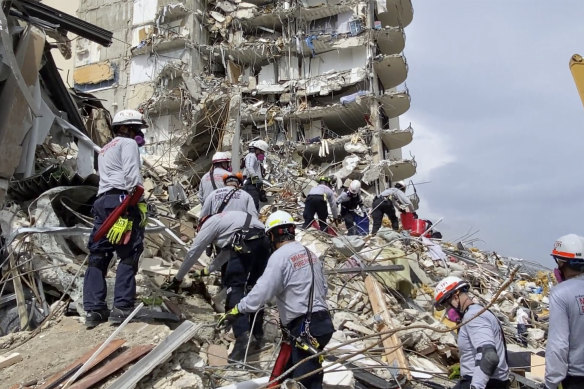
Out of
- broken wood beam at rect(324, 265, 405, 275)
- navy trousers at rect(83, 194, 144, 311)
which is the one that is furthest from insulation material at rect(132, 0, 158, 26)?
navy trousers at rect(83, 194, 144, 311)

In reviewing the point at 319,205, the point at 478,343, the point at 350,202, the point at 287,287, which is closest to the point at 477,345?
the point at 478,343

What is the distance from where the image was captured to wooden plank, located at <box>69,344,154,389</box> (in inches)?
136

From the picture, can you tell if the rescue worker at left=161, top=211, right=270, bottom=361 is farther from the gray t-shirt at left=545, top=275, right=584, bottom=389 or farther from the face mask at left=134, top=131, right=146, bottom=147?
the gray t-shirt at left=545, top=275, right=584, bottom=389

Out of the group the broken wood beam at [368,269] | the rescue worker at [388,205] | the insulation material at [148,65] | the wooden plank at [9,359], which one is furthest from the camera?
the insulation material at [148,65]

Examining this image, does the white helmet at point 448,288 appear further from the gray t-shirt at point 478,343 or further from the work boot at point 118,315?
the work boot at point 118,315

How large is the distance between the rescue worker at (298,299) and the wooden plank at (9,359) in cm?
171

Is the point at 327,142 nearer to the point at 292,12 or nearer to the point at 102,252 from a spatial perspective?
the point at 292,12

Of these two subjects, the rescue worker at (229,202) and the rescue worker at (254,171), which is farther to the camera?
→ the rescue worker at (254,171)

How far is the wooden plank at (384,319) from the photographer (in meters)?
5.32

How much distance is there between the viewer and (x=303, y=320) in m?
3.93

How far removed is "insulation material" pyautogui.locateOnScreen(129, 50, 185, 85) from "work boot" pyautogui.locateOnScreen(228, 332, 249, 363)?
2610 cm

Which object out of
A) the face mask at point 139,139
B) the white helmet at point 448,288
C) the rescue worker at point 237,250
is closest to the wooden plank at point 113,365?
the rescue worker at point 237,250

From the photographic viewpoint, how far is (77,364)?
12.0 feet

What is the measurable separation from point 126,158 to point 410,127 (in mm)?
24620
